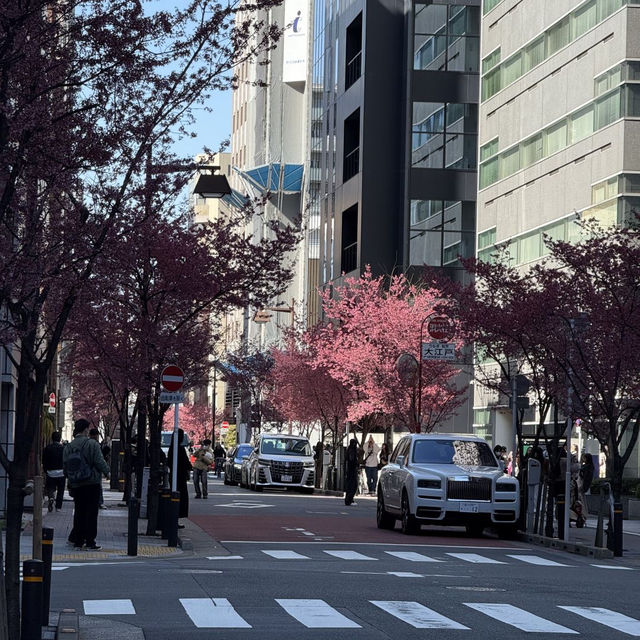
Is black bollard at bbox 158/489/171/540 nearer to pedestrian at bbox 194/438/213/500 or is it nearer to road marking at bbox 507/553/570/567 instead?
road marking at bbox 507/553/570/567

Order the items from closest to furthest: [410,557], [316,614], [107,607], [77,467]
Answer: [316,614]
[107,607]
[410,557]
[77,467]

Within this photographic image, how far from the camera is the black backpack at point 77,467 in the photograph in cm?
2259

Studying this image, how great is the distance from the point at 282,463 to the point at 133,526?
31.7 metres

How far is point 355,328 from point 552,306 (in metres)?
30.0

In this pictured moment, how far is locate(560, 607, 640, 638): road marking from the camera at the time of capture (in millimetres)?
13766

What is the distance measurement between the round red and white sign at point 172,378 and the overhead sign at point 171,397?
0.33ft

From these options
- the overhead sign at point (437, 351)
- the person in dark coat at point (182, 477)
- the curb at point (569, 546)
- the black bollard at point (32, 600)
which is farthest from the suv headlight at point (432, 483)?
the overhead sign at point (437, 351)

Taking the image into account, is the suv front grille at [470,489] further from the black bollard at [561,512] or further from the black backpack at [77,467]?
the black backpack at [77,467]

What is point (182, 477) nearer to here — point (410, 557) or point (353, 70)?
point (410, 557)

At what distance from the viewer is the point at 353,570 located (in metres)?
19.6

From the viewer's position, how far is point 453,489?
27.3 meters

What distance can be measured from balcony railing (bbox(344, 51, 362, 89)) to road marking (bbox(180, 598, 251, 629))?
204ft

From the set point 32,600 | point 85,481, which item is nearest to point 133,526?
point 85,481

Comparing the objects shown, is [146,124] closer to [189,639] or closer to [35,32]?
[35,32]
